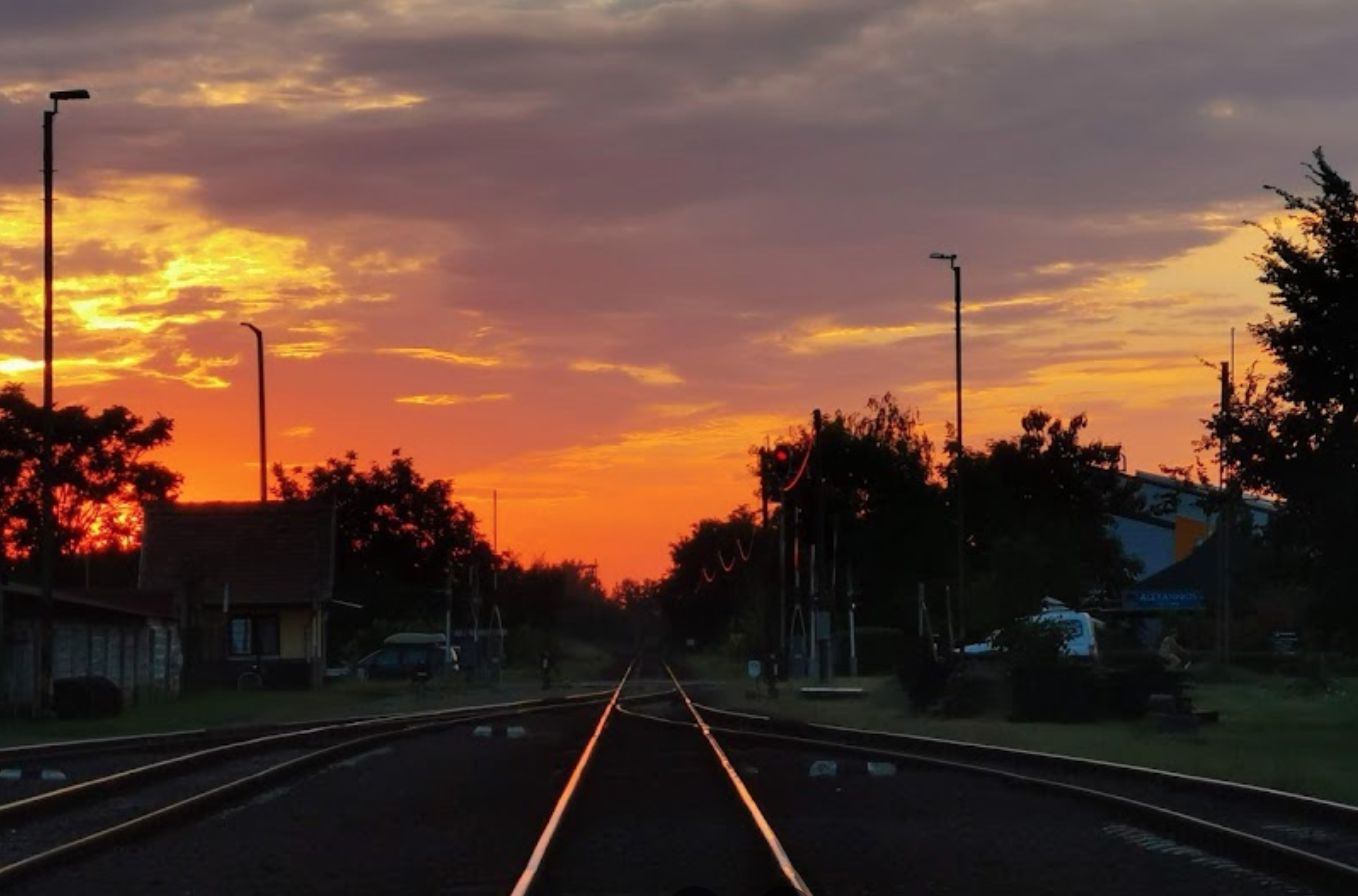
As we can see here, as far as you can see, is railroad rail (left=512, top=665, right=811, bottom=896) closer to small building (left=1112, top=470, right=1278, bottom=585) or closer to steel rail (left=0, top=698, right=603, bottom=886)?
steel rail (left=0, top=698, right=603, bottom=886)

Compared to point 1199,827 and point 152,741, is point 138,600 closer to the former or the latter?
point 152,741

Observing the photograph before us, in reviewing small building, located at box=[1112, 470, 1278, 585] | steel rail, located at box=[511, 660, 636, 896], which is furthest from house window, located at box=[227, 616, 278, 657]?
small building, located at box=[1112, 470, 1278, 585]

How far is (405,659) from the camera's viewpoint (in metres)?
79.6

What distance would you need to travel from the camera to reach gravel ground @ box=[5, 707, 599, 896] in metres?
14.3

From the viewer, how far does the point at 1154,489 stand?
12706cm

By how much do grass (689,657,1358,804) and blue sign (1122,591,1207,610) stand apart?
28.9m

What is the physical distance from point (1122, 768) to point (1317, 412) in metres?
10.8

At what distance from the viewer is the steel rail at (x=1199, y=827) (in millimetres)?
14023

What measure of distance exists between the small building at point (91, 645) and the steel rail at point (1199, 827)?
23.5 meters

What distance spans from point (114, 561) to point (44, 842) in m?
104

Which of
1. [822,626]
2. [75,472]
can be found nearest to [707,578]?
[75,472]

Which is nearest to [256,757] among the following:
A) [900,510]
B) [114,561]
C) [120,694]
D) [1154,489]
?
[120,694]

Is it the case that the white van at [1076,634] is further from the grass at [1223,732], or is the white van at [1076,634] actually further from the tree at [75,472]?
the tree at [75,472]

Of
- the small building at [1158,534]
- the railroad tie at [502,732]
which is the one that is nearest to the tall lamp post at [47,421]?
the railroad tie at [502,732]
